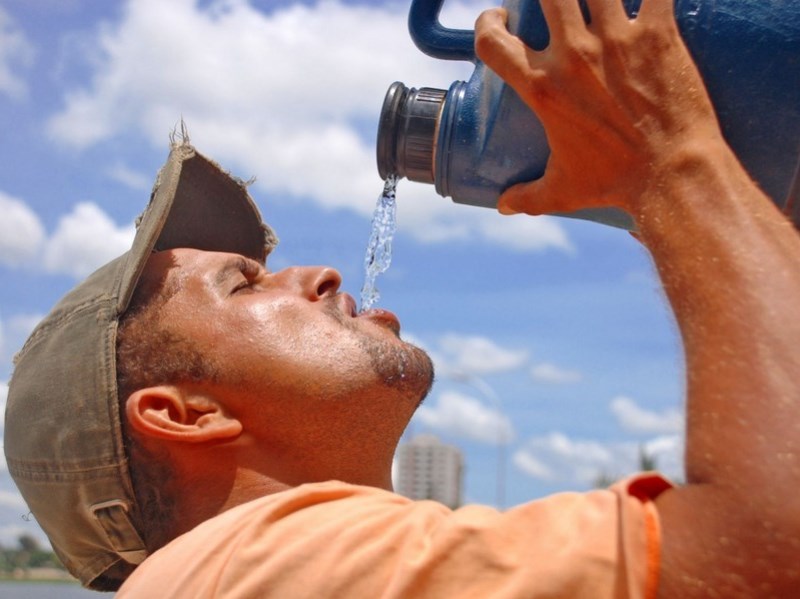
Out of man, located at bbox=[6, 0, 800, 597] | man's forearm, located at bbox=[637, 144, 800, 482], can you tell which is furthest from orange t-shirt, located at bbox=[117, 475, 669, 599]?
man's forearm, located at bbox=[637, 144, 800, 482]

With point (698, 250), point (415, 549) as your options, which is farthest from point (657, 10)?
point (415, 549)

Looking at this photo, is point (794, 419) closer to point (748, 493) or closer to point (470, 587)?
point (748, 493)

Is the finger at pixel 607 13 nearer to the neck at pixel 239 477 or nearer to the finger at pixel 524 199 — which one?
the finger at pixel 524 199

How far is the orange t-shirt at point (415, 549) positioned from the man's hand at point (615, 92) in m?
0.50

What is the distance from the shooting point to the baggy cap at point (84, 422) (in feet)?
7.60

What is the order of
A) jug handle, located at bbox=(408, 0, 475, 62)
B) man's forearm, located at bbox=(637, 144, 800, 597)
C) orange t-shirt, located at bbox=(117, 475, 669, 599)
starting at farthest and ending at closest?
jug handle, located at bbox=(408, 0, 475, 62) → orange t-shirt, located at bbox=(117, 475, 669, 599) → man's forearm, located at bbox=(637, 144, 800, 597)

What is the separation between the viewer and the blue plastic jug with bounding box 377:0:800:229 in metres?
1.62

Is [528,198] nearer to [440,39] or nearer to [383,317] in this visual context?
[440,39]

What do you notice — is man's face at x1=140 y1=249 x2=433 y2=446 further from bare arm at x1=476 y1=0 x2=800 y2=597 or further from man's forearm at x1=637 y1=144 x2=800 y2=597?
man's forearm at x1=637 y1=144 x2=800 y2=597

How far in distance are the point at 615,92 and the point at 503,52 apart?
8.4 inches

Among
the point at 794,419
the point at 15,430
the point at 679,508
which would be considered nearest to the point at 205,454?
the point at 15,430

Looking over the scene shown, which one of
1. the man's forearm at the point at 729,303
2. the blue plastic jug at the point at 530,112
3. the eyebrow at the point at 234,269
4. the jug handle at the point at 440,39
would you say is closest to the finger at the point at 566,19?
the blue plastic jug at the point at 530,112

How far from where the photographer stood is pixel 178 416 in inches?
91.5

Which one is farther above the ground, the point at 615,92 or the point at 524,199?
the point at 615,92
